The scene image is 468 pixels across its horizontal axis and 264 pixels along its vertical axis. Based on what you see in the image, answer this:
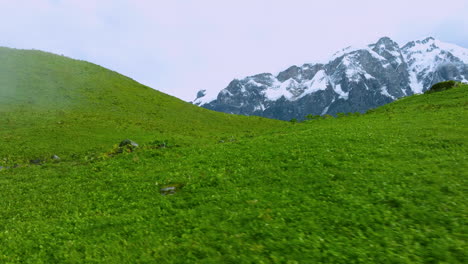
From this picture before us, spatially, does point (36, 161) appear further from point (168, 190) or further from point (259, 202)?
point (259, 202)

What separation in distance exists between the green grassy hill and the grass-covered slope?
5.97 m

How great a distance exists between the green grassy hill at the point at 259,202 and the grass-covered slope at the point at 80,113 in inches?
235

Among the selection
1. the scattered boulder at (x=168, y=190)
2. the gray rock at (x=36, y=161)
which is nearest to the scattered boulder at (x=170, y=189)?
the scattered boulder at (x=168, y=190)

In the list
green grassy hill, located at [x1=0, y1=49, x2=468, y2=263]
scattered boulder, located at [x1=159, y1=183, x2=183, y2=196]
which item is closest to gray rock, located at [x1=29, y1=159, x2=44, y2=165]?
green grassy hill, located at [x1=0, y1=49, x2=468, y2=263]

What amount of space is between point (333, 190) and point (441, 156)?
890 centimetres

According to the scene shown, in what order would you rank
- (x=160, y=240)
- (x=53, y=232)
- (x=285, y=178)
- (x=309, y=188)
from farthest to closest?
(x=285, y=178)
(x=309, y=188)
(x=53, y=232)
(x=160, y=240)

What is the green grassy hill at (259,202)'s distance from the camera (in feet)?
36.4

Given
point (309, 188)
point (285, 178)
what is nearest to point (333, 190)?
point (309, 188)

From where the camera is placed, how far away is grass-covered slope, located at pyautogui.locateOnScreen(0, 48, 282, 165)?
4000 centimetres

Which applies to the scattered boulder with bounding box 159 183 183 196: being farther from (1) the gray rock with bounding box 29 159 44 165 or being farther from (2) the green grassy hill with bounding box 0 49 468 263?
(1) the gray rock with bounding box 29 159 44 165

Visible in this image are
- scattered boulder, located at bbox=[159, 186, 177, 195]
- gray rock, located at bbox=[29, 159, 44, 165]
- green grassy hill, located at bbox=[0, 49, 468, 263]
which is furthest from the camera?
gray rock, located at bbox=[29, 159, 44, 165]

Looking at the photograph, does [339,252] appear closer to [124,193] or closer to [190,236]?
[190,236]

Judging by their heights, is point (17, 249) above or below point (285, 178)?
below

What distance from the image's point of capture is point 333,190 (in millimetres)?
15297
